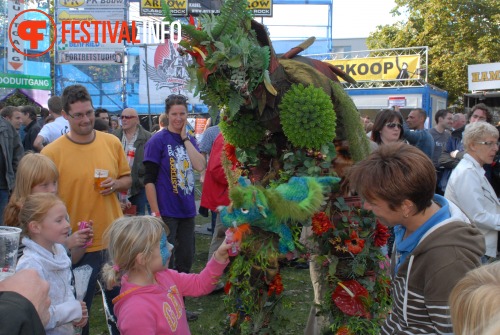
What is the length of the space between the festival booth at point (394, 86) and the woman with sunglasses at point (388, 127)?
11585 millimetres

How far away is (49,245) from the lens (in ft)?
8.86

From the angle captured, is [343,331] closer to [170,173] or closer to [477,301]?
[477,301]

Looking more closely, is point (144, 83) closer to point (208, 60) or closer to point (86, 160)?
point (86, 160)

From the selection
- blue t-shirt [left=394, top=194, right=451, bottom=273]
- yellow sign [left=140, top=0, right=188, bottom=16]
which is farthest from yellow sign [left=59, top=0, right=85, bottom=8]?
blue t-shirt [left=394, top=194, right=451, bottom=273]

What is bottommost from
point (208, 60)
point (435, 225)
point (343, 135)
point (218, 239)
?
point (218, 239)

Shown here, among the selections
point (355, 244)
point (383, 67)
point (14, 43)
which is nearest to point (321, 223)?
point (355, 244)

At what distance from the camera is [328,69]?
11.2ft

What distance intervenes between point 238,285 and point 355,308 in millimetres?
707

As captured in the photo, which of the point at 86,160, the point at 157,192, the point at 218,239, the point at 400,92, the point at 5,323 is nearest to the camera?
the point at 5,323

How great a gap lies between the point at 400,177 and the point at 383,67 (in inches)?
686

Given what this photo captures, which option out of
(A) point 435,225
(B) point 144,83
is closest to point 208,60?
(A) point 435,225

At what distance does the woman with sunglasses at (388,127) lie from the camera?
4957 mm

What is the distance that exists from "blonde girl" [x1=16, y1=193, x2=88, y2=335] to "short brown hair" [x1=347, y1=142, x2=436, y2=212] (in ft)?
5.25

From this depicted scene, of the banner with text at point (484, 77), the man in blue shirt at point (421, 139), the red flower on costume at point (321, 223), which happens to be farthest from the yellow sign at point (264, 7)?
the red flower on costume at point (321, 223)
